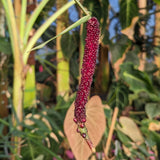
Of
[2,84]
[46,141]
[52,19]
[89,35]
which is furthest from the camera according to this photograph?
[2,84]

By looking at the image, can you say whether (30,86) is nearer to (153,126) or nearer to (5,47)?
(5,47)

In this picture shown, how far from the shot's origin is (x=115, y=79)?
56 cm

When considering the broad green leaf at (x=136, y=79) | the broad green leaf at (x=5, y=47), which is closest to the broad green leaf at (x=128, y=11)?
the broad green leaf at (x=136, y=79)

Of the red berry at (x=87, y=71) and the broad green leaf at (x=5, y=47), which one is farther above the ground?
the broad green leaf at (x=5, y=47)

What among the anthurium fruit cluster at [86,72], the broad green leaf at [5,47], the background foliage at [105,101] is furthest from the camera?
the broad green leaf at [5,47]

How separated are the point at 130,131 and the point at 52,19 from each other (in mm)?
339

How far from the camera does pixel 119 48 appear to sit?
20.3 inches

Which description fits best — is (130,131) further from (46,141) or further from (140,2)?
(140,2)

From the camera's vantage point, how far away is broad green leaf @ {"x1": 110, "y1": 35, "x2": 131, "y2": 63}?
501 millimetres

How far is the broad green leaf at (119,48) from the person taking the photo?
0.50m

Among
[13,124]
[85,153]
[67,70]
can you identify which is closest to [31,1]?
[67,70]

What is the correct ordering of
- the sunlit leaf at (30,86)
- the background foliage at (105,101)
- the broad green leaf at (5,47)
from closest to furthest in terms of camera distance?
the background foliage at (105,101) < the broad green leaf at (5,47) < the sunlit leaf at (30,86)

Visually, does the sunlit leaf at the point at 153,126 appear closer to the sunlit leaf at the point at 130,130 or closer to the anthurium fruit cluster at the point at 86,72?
the sunlit leaf at the point at 130,130

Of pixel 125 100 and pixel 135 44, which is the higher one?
pixel 135 44
